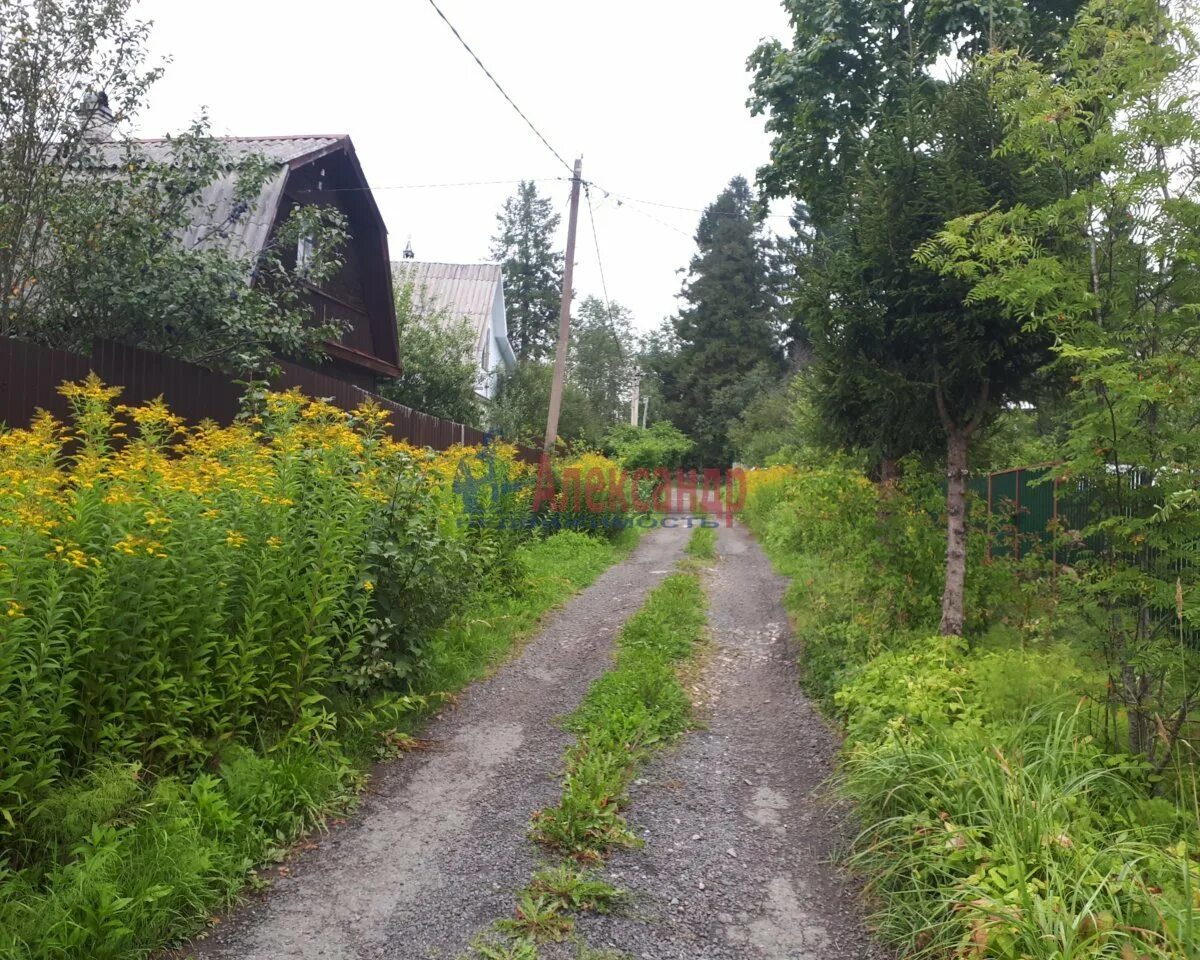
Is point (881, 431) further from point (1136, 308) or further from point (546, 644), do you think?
point (546, 644)

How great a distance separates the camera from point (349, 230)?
14039mm

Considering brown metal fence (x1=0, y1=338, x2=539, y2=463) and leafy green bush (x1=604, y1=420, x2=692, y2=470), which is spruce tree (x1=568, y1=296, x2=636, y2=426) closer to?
leafy green bush (x1=604, y1=420, x2=692, y2=470)

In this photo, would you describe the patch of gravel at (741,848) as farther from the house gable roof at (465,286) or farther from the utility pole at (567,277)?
the house gable roof at (465,286)

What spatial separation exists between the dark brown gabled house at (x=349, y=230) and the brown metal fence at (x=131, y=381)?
2.26m

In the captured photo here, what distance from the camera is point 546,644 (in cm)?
760

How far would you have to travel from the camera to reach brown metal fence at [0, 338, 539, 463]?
4840mm

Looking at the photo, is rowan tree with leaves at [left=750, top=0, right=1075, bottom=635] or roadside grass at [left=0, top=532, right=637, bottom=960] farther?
rowan tree with leaves at [left=750, top=0, right=1075, bottom=635]

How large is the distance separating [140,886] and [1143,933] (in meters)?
3.31

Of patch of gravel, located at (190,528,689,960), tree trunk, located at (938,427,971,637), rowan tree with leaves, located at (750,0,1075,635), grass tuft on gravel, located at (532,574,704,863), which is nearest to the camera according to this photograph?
patch of gravel, located at (190,528,689,960)

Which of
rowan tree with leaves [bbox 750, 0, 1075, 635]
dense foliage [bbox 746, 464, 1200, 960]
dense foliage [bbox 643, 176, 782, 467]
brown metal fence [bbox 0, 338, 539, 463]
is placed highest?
dense foliage [bbox 643, 176, 782, 467]

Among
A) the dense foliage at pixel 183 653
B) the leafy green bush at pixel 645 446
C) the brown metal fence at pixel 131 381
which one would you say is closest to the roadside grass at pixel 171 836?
the dense foliage at pixel 183 653

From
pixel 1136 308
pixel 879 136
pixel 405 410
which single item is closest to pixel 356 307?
pixel 405 410

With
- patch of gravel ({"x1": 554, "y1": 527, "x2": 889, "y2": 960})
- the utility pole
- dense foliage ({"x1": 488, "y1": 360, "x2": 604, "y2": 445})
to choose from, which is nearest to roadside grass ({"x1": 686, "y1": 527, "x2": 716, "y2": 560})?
the utility pole

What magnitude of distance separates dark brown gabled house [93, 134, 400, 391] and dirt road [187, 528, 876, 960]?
6654mm
